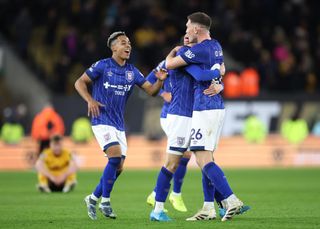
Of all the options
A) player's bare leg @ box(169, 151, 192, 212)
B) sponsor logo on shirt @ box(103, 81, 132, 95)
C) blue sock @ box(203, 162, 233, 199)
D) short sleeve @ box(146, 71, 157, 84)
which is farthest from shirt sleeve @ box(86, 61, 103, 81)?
player's bare leg @ box(169, 151, 192, 212)

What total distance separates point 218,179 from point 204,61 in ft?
4.47

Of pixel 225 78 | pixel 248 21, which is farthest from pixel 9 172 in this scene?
pixel 248 21

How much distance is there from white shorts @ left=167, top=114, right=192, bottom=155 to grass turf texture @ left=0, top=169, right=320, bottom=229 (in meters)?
0.84

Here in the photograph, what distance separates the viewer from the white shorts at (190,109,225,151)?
36.1 feet

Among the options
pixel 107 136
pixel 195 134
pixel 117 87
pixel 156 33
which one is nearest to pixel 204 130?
pixel 195 134

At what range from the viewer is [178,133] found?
11.6 meters

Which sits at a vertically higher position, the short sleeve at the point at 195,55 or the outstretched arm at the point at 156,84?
the short sleeve at the point at 195,55

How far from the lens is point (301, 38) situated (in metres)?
29.5

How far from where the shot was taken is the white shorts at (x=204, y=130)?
1101cm

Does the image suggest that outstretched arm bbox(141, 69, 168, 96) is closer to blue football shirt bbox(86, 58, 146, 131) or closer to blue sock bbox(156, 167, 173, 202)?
blue football shirt bbox(86, 58, 146, 131)

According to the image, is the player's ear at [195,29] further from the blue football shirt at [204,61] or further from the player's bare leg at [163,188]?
the player's bare leg at [163,188]

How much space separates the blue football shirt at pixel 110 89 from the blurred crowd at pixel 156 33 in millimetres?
15631

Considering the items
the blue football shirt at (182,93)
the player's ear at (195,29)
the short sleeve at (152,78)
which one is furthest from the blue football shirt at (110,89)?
the player's ear at (195,29)

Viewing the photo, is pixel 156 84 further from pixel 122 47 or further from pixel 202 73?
pixel 202 73
